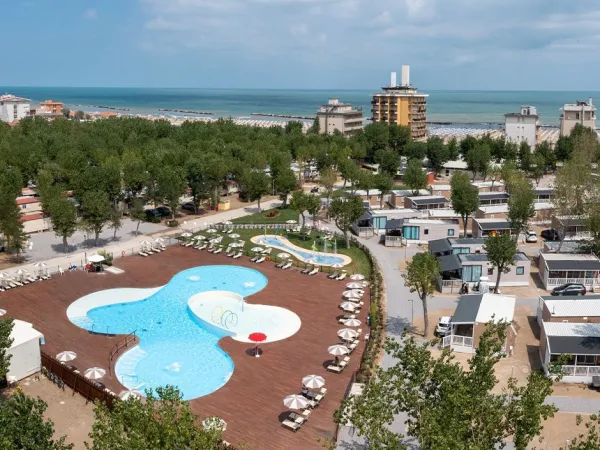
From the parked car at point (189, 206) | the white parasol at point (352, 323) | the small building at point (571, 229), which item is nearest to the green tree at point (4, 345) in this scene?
the white parasol at point (352, 323)

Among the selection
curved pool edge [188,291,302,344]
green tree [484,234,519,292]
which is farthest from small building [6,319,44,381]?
green tree [484,234,519,292]

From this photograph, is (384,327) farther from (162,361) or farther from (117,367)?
(117,367)

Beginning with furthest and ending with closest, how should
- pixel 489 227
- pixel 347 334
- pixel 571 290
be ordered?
1. pixel 489 227
2. pixel 571 290
3. pixel 347 334

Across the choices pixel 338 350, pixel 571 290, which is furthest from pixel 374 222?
pixel 338 350

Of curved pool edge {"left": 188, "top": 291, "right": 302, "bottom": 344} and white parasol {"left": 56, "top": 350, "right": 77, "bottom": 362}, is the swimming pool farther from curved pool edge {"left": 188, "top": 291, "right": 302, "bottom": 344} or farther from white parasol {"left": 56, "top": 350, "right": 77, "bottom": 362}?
white parasol {"left": 56, "top": 350, "right": 77, "bottom": 362}

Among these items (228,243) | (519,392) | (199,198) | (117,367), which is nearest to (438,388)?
(519,392)

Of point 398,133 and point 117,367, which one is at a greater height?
point 398,133

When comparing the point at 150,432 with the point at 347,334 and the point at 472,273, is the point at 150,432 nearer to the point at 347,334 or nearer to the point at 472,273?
the point at 347,334

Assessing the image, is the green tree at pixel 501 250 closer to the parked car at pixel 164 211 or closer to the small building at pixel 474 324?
the small building at pixel 474 324
